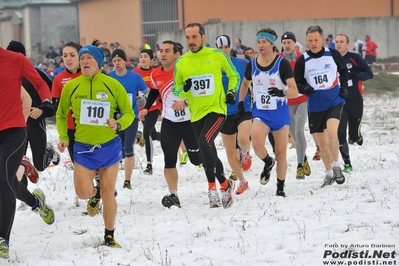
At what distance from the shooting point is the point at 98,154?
7895 millimetres

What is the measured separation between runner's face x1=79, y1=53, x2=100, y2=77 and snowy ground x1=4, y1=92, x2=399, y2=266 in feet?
5.44

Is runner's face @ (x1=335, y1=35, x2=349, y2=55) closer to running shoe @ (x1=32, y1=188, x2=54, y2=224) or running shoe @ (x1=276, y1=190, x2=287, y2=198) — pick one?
running shoe @ (x1=276, y1=190, x2=287, y2=198)

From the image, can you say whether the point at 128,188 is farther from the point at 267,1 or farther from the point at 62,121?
the point at 267,1

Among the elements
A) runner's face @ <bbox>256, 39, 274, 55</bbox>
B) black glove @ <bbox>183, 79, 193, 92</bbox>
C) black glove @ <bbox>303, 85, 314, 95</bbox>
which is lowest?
black glove @ <bbox>303, 85, 314, 95</bbox>

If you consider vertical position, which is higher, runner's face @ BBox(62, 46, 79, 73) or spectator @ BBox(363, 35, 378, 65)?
spectator @ BBox(363, 35, 378, 65)

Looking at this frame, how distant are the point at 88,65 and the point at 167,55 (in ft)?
8.18

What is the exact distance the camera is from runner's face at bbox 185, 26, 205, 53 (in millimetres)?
9430

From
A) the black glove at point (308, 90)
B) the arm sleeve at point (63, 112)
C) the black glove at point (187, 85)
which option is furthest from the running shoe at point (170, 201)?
the black glove at point (308, 90)

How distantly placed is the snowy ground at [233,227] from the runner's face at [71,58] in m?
1.79

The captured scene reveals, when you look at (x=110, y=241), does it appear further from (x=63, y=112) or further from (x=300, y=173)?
(x=300, y=173)

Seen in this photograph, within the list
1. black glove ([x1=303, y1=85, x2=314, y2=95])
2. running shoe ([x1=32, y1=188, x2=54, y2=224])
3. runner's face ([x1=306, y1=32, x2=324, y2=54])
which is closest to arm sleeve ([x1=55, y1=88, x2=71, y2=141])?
running shoe ([x1=32, y1=188, x2=54, y2=224])

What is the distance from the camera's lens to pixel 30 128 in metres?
9.80

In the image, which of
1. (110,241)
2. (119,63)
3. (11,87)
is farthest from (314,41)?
(11,87)

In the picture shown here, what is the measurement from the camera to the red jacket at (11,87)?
739 cm
